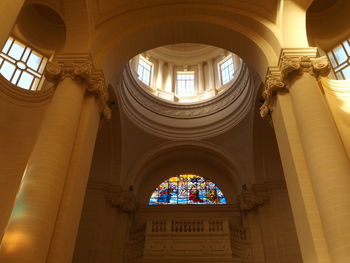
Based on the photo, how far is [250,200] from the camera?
1291cm

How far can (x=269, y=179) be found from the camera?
13.1 m

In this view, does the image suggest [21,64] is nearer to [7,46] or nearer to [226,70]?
[7,46]

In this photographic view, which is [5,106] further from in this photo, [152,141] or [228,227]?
[228,227]

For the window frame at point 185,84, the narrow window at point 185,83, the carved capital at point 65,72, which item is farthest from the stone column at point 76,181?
the narrow window at point 185,83

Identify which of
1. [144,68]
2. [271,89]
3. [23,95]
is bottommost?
[271,89]

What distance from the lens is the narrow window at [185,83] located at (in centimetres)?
1707

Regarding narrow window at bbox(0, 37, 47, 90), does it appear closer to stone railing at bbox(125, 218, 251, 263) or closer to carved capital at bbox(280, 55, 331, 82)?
stone railing at bbox(125, 218, 251, 263)

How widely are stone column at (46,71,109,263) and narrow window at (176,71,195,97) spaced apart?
9670 millimetres

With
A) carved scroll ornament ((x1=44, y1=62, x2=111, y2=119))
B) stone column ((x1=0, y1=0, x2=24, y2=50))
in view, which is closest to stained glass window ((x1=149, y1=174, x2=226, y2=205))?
carved scroll ornament ((x1=44, y1=62, x2=111, y2=119))

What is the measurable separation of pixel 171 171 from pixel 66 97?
9.68 meters

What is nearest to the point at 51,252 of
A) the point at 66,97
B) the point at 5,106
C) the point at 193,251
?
the point at 66,97

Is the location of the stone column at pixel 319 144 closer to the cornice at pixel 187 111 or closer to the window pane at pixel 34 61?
the cornice at pixel 187 111

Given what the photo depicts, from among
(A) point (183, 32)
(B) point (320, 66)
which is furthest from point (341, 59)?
(A) point (183, 32)

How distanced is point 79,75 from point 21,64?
12.0ft
